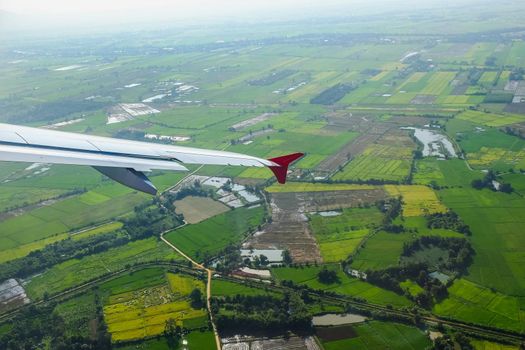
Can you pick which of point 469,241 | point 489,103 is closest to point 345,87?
Result: point 489,103

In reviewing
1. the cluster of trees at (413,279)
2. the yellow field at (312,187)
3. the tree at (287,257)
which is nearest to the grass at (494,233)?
the cluster of trees at (413,279)

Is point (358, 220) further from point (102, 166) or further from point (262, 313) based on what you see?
point (102, 166)

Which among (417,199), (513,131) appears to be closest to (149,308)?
(417,199)

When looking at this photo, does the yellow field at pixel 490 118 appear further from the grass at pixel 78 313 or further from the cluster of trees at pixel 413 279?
the grass at pixel 78 313

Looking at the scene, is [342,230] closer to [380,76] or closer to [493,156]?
[493,156]

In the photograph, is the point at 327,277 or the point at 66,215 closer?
the point at 327,277

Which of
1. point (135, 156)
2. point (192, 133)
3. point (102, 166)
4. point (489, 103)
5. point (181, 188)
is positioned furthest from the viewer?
point (489, 103)
